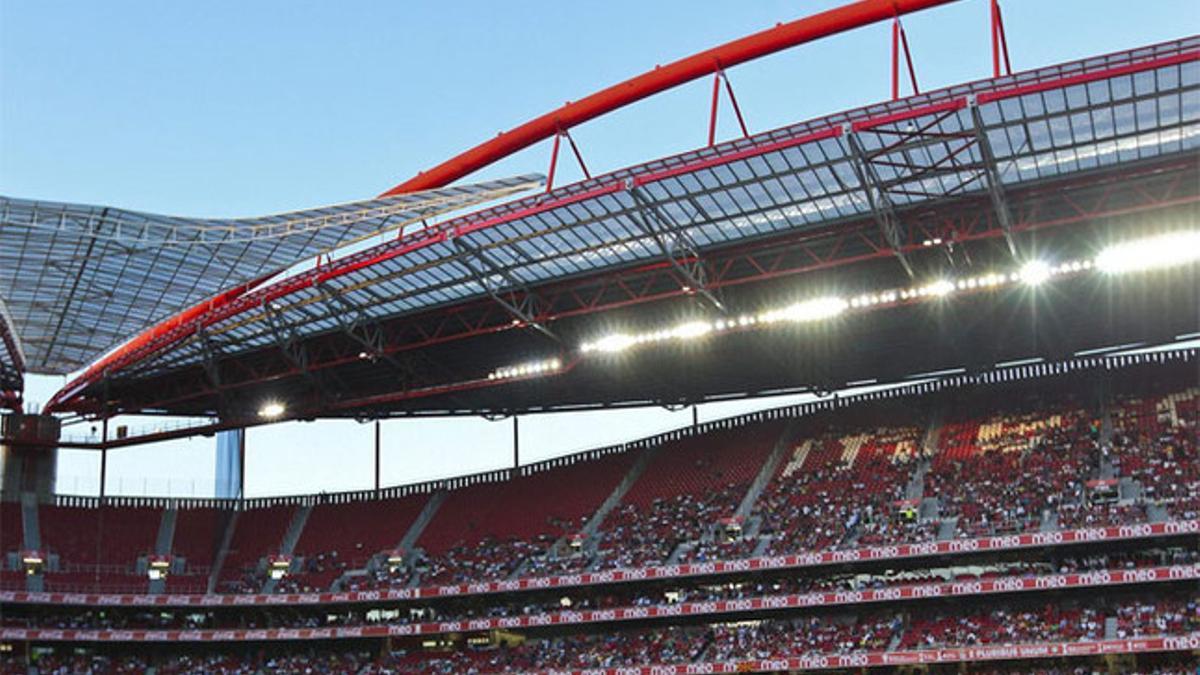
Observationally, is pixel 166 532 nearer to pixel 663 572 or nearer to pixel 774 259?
pixel 663 572

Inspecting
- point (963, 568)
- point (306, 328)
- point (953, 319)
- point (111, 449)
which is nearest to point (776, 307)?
point (953, 319)

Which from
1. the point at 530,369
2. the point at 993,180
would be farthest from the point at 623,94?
the point at 993,180

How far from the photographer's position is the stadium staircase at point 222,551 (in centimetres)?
6800

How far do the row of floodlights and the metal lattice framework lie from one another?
161 centimetres

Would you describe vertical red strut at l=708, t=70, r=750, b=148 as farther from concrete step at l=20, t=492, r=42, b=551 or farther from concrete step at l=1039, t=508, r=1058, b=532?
concrete step at l=20, t=492, r=42, b=551

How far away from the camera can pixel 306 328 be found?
193 ft

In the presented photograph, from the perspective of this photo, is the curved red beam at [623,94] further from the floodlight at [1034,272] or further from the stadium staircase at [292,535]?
the stadium staircase at [292,535]

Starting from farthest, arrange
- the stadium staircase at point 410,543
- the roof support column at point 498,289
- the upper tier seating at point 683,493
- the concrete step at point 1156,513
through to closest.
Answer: the stadium staircase at point 410,543
the upper tier seating at point 683,493
the roof support column at point 498,289
the concrete step at point 1156,513

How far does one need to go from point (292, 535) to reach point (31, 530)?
1284cm

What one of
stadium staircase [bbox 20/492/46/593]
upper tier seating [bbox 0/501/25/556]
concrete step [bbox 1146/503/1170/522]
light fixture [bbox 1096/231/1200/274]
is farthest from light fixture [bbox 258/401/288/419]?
concrete step [bbox 1146/503/1170/522]

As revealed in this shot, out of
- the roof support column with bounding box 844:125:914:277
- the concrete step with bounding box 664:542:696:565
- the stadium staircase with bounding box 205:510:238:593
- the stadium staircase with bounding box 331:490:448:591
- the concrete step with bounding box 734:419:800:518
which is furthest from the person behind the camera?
the stadium staircase with bounding box 205:510:238:593

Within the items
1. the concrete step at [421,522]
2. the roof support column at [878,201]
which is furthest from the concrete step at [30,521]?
the roof support column at [878,201]

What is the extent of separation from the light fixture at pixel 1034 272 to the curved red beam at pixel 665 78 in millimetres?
9828

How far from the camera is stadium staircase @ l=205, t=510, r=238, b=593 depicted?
6800 centimetres
